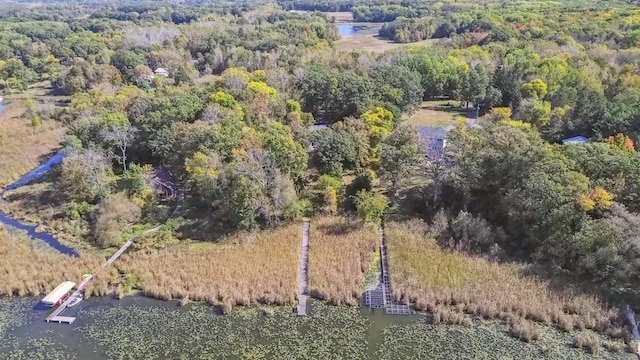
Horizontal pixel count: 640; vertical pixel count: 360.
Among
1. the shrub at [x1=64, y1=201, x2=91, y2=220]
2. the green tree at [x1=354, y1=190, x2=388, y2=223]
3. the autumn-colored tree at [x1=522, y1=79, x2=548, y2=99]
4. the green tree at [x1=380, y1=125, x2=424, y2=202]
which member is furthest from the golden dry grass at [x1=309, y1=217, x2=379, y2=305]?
the autumn-colored tree at [x1=522, y1=79, x2=548, y2=99]

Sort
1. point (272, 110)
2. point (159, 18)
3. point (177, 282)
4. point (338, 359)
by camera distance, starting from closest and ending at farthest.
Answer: point (338, 359) → point (177, 282) → point (272, 110) → point (159, 18)

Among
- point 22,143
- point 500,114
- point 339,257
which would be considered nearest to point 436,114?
point 500,114

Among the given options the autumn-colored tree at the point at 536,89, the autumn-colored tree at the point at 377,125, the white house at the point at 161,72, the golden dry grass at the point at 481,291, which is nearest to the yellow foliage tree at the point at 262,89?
the autumn-colored tree at the point at 377,125

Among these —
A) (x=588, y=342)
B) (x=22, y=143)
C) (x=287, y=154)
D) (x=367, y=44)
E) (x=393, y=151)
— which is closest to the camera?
(x=588, y=342)

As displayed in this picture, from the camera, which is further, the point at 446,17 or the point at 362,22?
the point at 362,22

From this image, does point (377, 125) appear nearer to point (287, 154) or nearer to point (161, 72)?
point (287, 154)

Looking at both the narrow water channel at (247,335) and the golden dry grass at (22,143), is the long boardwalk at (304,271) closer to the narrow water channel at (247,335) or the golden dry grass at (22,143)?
the narrow water channel at (247,335)

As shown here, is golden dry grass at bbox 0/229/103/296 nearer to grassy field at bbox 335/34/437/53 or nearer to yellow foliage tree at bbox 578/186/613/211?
yellow foliage tree at bbox 578/186/613/211

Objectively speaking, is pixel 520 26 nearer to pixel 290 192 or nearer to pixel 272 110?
pixel 272 110

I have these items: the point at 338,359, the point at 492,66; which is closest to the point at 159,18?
the point at 492,66
